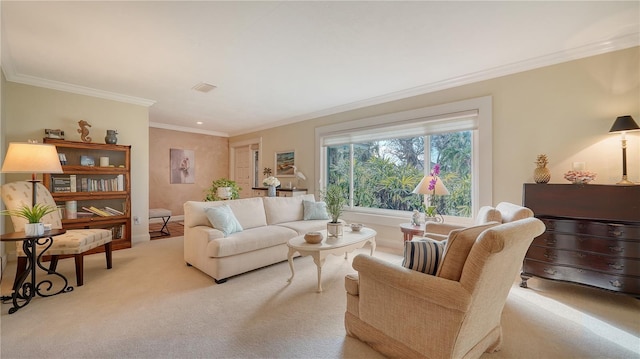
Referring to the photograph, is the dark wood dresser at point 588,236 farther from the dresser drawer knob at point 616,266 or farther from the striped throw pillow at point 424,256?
the striped throw pillow at point 424,256

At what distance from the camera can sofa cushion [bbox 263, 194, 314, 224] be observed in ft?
13.1

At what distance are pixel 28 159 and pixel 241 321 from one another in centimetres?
244

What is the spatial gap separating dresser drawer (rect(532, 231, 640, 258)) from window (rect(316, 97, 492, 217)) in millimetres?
803

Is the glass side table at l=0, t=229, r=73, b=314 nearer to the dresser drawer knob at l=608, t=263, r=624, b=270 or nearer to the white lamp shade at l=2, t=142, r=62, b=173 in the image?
the white lamp shade at l=2, t=142, r=62, b=173

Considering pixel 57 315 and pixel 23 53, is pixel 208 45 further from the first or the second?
pixel 57 315

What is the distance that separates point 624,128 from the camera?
2395 mm

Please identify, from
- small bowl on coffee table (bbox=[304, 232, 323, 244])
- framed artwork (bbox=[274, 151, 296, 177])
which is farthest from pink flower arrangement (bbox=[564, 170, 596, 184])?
framed artwork (bbox=[274, 151, 296, 177])

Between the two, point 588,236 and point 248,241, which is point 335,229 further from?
point 588,236

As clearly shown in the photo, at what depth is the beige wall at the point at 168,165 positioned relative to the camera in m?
6.54

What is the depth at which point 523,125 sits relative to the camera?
3.11m

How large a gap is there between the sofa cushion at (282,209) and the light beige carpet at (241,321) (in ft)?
3.61

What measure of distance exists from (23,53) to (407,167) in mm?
5039

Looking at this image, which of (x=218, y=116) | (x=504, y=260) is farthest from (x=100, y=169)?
(x=504, y=260)

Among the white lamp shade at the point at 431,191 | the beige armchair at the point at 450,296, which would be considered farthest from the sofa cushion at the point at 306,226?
the beige armchair at the point at 450,296
